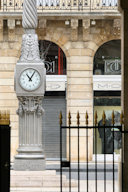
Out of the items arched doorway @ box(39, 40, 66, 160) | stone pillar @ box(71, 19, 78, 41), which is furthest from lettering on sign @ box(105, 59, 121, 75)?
arched doorway @ box(39, 40, 66, 160)

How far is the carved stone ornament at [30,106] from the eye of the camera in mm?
19938

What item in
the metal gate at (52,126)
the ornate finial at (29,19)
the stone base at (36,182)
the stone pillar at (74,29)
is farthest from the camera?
the stone pillar at (74,29)

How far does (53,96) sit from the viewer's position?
28062mm

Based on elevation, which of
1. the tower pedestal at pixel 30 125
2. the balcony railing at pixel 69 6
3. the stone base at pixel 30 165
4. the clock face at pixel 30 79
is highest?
the balcony railing at pixel 69 6

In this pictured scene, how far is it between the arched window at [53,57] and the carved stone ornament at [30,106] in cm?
821

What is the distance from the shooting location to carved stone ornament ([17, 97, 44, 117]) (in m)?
19.9

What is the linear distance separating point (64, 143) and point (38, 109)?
804 centimetres

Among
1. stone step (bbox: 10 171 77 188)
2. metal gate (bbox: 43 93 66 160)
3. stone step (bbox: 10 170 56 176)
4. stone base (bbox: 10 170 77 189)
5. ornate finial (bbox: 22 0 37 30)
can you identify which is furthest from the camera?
metal gate (bbox: 43 93 66 160)

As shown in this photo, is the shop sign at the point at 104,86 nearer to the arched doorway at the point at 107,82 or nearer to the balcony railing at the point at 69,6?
the arched doorway at the point at 107,82

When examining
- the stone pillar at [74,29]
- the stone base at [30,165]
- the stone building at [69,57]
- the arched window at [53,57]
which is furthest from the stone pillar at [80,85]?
the stone base at [30,165]

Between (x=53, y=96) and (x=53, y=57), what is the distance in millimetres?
1533

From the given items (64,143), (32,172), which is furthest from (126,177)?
(64,143)

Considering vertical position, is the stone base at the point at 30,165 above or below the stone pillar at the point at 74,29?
below

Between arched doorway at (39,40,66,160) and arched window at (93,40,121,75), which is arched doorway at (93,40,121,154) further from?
arched doorway at (39,40,66,160)
